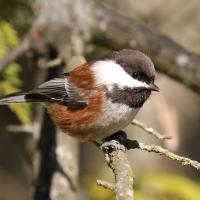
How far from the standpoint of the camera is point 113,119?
323 cm

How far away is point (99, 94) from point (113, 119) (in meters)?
0.18

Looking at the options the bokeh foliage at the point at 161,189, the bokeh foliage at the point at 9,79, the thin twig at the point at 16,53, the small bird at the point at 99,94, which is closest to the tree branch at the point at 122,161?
the small bird at the point at 99,94

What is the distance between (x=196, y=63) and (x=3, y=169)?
372 cm

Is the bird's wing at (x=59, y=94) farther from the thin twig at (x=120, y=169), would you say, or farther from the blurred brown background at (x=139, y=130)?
the thin twig at (x=120, y=169)

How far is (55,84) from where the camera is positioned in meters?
3.54

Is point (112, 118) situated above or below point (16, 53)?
below

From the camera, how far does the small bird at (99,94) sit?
10.4 feet

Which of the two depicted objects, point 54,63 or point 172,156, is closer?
point 172,156

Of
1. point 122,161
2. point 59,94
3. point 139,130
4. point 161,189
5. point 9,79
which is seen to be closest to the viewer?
point 122,161

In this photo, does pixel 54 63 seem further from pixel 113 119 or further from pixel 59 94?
pixel 113 119

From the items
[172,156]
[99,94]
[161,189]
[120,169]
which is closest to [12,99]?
[99,94]

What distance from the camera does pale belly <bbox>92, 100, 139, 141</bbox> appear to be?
3.19 m

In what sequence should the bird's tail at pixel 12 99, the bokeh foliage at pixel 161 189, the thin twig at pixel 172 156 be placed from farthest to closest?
the bird's tail at pixel 12 99 < the bokeh foliage at pixel 161 189 < the thin twig at pixel 172 156

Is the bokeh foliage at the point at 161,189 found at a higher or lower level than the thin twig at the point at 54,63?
lower
